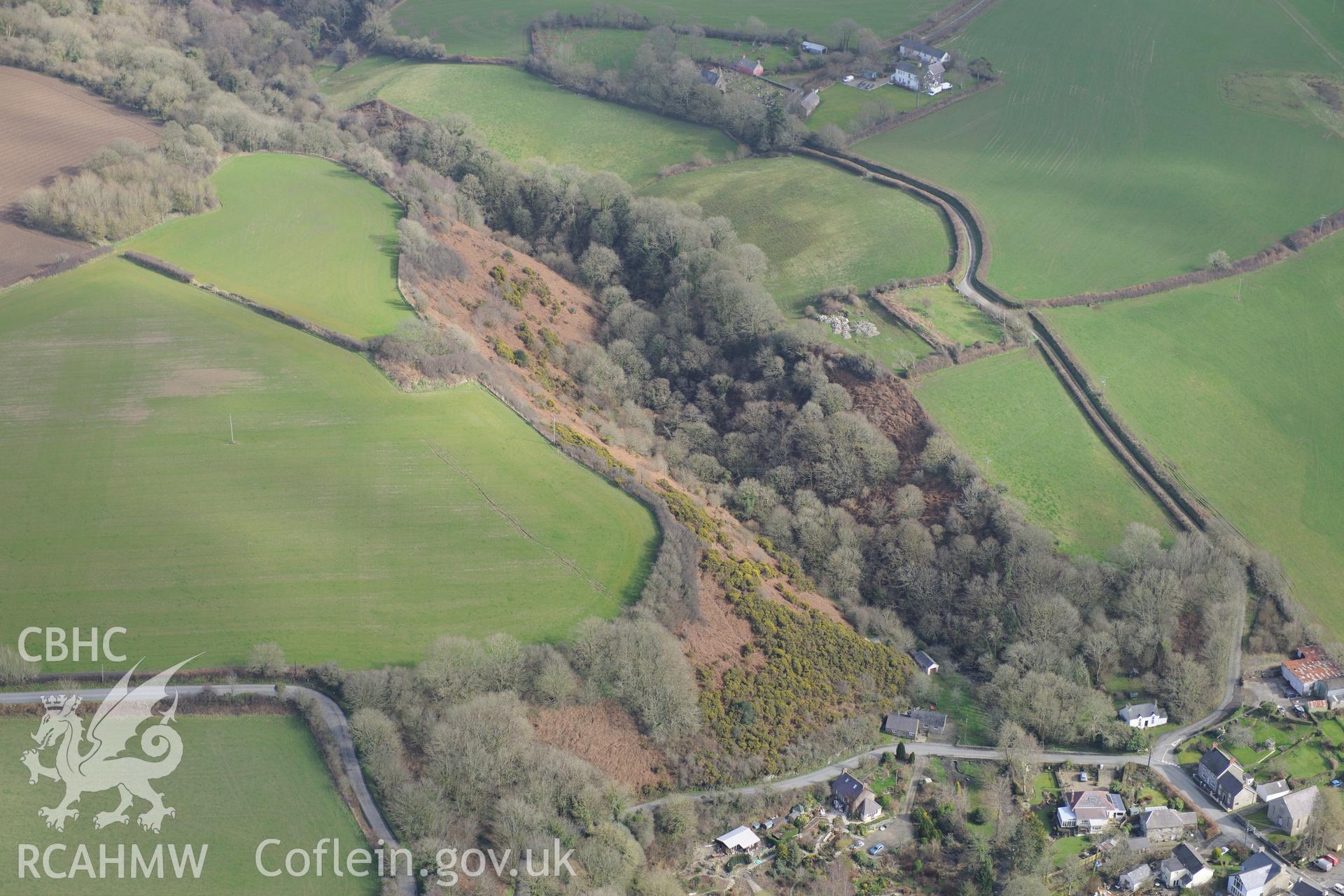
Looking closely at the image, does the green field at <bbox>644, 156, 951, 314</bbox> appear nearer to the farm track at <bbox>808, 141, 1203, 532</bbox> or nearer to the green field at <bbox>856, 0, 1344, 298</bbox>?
the farm track at <bbox>808, 141, 1203, 532</bbox>

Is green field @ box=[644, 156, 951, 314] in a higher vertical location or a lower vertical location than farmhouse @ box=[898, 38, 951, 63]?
lower

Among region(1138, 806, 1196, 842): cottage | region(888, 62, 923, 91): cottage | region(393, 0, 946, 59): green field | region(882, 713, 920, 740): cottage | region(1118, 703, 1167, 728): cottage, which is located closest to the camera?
region(1138, 806, 1196, 842): cottage

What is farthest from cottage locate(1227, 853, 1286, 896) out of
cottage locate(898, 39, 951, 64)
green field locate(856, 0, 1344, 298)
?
cottage locate(898, 39, 951, 64)

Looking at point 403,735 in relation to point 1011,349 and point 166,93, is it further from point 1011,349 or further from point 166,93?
point 166,93

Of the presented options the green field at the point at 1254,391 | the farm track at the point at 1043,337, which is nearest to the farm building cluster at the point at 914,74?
the farm track at the point at 1043,337

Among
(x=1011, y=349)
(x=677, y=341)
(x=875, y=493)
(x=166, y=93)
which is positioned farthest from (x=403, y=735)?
(x=166, y=93)

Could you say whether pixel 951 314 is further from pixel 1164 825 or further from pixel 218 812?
pixel 218 812

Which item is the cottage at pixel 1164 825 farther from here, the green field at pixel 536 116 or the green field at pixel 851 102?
the green field at pixel 851 102
